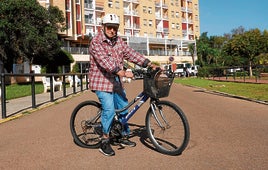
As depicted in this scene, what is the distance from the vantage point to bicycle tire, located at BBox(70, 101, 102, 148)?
4918 mm

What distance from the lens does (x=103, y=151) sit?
453cm

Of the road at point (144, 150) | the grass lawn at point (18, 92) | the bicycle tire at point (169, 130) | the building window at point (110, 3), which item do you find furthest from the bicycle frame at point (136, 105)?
the building window at point (110, 3)

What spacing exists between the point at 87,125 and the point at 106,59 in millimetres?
1191

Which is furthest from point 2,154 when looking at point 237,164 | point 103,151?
point 237,164

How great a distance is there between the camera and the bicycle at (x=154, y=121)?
4.21 metres

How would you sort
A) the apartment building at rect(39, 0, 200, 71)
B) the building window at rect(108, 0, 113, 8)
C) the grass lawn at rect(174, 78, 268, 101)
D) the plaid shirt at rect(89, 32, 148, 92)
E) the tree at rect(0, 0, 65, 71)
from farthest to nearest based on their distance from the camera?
1. the building window at rect(108, 0, 113, 8)
2. the apartment building at rect(39, 0, 200, 71)
3. the tree at rect(0, 0, 65, 71)
4. the grass lawn at rect(174, 78, 268, 101)
5. the plaid shirt at rect(89, 32, 148, 92)

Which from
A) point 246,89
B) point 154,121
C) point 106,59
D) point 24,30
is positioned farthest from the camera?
point 24,30

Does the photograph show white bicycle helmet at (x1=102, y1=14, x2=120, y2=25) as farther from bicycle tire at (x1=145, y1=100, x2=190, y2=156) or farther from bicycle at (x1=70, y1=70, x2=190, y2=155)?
bicycle tire at (x1=145, y1=100, x2=190, y2=156)

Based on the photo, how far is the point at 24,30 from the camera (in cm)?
2980

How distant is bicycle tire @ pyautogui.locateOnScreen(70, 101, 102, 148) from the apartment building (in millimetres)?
46233

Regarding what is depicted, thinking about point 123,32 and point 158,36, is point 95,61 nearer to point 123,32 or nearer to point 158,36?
point 123,32

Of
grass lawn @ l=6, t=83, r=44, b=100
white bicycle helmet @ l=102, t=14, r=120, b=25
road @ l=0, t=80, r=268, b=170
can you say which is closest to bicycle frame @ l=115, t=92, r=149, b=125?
road @ l=0, t=80, r=268, b=170

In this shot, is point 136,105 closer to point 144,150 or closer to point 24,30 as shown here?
point 144,150

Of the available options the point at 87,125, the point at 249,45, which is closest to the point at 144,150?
the point at 87,125
